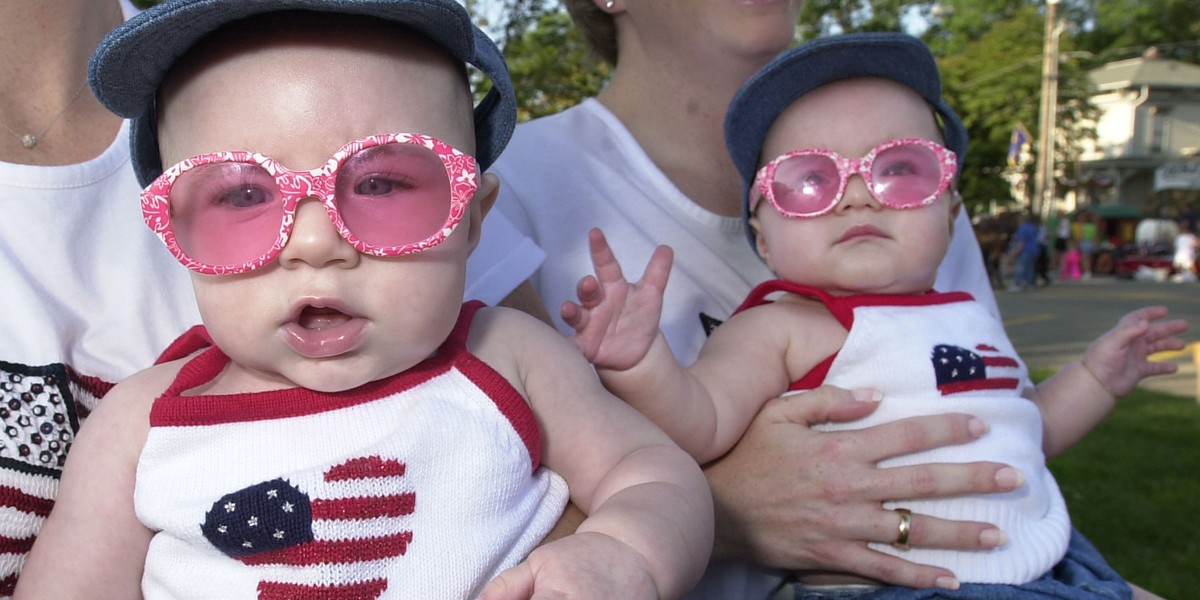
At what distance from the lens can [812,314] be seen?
2.32 metres

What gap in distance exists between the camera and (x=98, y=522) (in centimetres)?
149

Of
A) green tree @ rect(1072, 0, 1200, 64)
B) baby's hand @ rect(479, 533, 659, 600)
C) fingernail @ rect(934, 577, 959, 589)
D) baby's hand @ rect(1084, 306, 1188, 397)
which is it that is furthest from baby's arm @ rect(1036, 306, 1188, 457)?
green tree @ rect(1072, 0, 1200, 64)

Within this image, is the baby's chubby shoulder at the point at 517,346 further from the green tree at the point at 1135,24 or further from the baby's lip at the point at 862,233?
the green tree at the point at 1135,24

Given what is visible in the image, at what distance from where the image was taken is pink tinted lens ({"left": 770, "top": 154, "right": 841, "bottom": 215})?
2289 mm

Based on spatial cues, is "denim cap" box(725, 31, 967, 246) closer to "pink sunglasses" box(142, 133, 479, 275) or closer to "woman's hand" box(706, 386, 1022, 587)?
"woman's hand" box(706, 386, 1022, 587)

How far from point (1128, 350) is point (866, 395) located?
3.26 feet

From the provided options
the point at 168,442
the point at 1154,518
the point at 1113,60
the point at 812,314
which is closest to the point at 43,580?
the point at 168,442

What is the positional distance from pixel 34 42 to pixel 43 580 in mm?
1134

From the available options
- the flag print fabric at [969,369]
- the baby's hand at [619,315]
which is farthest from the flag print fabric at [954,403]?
the baby's hand at [619,315]

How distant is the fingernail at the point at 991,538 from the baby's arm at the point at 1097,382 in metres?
0.65

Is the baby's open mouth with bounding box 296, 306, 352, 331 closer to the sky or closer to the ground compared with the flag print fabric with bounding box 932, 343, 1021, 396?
closer to the sky

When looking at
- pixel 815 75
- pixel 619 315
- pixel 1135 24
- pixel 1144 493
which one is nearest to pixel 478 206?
pixel 619 315

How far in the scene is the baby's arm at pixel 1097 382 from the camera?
2.64 m

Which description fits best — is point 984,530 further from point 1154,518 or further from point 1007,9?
point 1007,9
